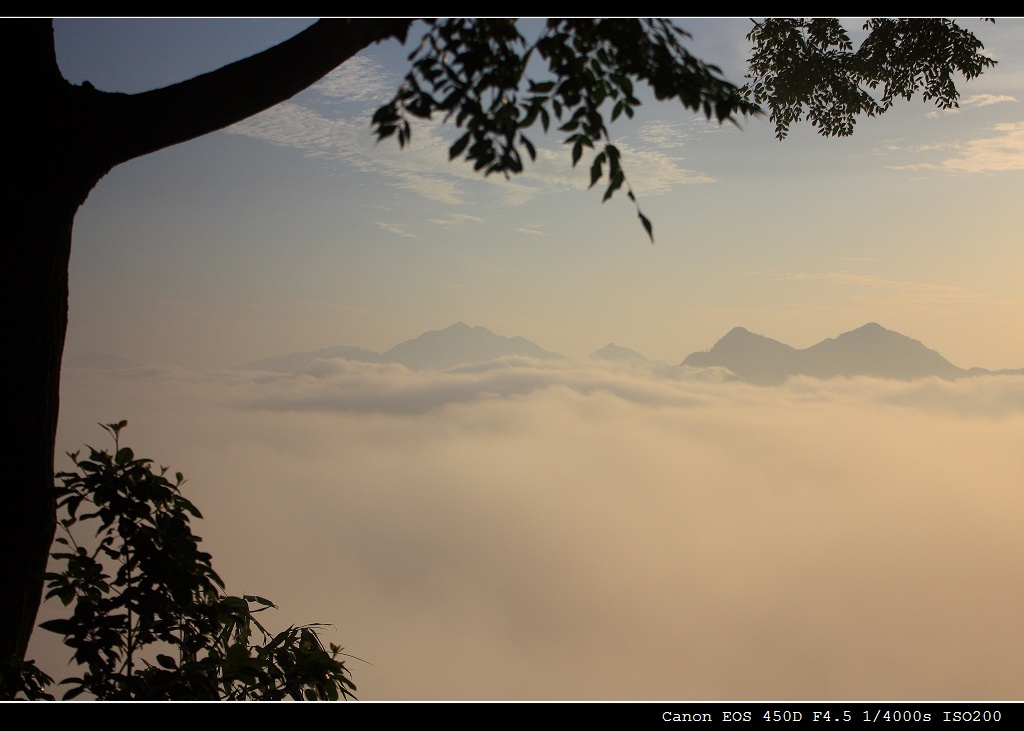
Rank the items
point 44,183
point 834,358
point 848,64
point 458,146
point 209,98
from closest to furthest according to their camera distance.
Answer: point 458,146
point 44,183
point 209,98
point 848,64
point 834,358

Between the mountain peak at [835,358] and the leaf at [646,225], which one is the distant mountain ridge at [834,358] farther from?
the leaf at [646,225]

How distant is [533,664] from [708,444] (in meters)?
50.1

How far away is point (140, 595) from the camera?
6.79ft

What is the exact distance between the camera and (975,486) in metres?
64.5

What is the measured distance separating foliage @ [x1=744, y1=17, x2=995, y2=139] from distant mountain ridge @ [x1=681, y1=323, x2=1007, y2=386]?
87.5 metres

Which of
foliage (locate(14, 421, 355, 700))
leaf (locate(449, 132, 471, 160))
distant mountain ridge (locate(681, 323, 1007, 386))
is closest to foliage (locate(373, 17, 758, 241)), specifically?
leaf (locate(449, 132, 471, 160))

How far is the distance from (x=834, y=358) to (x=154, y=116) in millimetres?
106789

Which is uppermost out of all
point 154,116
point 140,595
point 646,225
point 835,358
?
point 154,116

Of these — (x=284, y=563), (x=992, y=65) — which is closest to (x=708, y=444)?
(x=284, y=563)

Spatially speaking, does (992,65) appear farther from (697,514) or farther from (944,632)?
(697,514)

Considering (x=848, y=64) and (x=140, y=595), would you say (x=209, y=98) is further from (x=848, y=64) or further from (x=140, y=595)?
(x=848, y=64)

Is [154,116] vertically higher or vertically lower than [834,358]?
higher

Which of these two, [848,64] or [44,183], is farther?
[848,64]

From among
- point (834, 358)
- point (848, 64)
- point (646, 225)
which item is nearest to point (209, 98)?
point (646, 225)
